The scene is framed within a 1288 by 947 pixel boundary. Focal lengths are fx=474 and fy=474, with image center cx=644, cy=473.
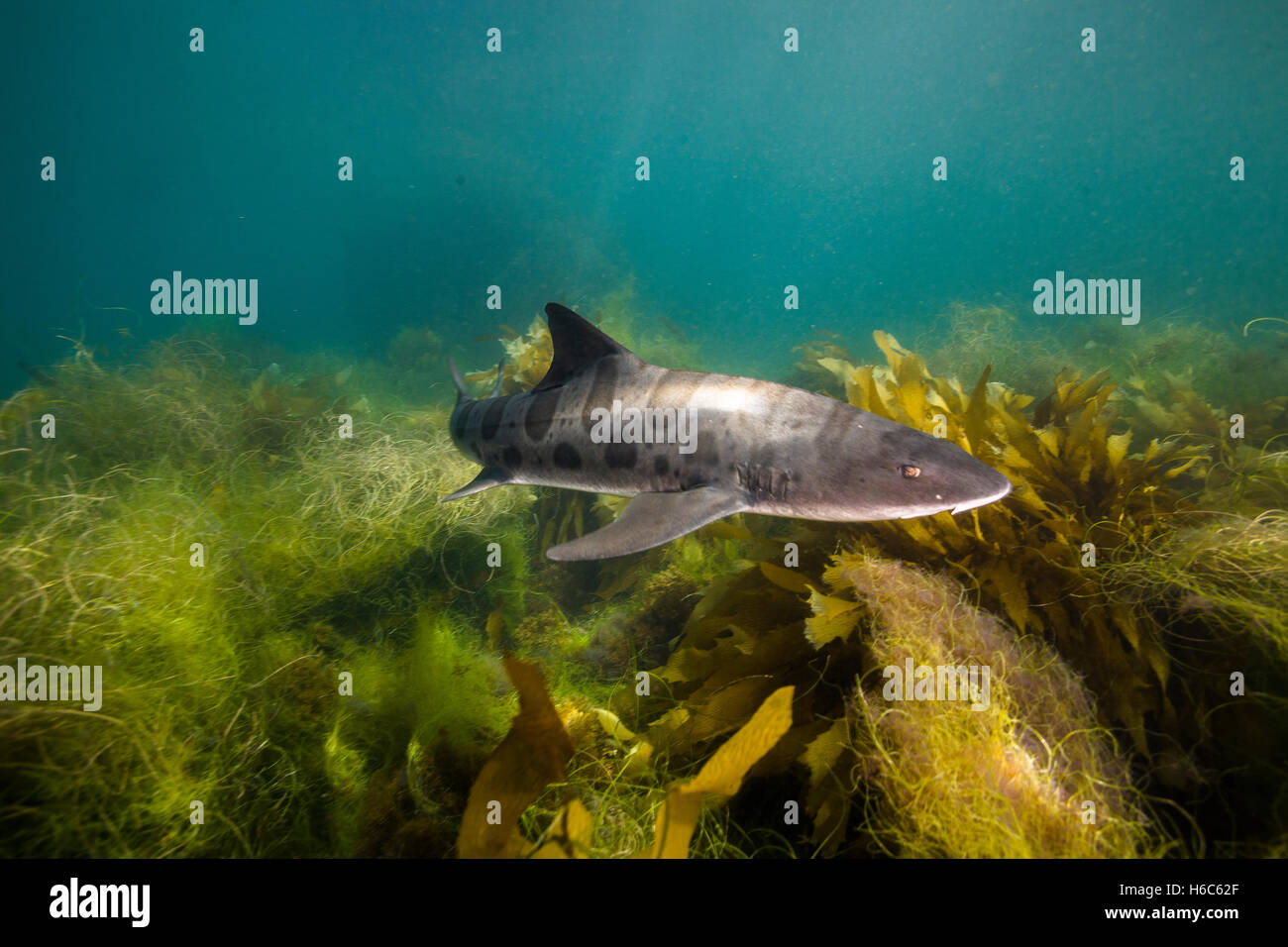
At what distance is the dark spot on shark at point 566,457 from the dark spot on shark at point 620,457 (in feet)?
0.94

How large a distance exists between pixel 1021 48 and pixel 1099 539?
88.1 meters

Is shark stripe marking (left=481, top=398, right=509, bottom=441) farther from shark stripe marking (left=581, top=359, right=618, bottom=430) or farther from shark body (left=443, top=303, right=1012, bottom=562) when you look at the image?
shark stripe marking (left=581, top=359, right=618, bottom=430)

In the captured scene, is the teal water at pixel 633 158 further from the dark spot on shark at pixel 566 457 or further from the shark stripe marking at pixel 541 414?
the dark spot on shark at pixel 566 457

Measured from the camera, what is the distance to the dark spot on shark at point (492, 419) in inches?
165

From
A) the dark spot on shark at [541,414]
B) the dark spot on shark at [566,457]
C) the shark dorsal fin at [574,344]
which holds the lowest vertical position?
the dark spot on shark at [566,457]

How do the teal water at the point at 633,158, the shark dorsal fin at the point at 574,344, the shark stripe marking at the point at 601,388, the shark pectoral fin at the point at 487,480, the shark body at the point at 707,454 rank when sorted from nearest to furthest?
the shark body at the point at 707,454
the shark stripe marking at the point at 601,388
the shark dorsal fin at the point at 574,344
the shark pectoral fin at the point at 487,480
the teal water at the point at 633,158

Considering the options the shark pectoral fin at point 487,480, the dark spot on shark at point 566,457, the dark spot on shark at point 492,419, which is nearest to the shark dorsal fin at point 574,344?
the dark spot on shark at point 566,457

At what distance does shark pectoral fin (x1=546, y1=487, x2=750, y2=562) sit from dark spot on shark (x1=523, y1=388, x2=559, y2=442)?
114 centimetres

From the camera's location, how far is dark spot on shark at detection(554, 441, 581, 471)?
3.54 m

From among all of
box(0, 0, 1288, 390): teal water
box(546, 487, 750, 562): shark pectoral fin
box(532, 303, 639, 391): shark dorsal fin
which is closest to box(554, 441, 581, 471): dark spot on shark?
box(532, 303, 639, 391): shark dorsal fin

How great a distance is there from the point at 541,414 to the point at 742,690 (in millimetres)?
2491

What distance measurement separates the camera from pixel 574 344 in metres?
3.78

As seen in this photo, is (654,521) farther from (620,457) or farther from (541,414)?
(541,414)
